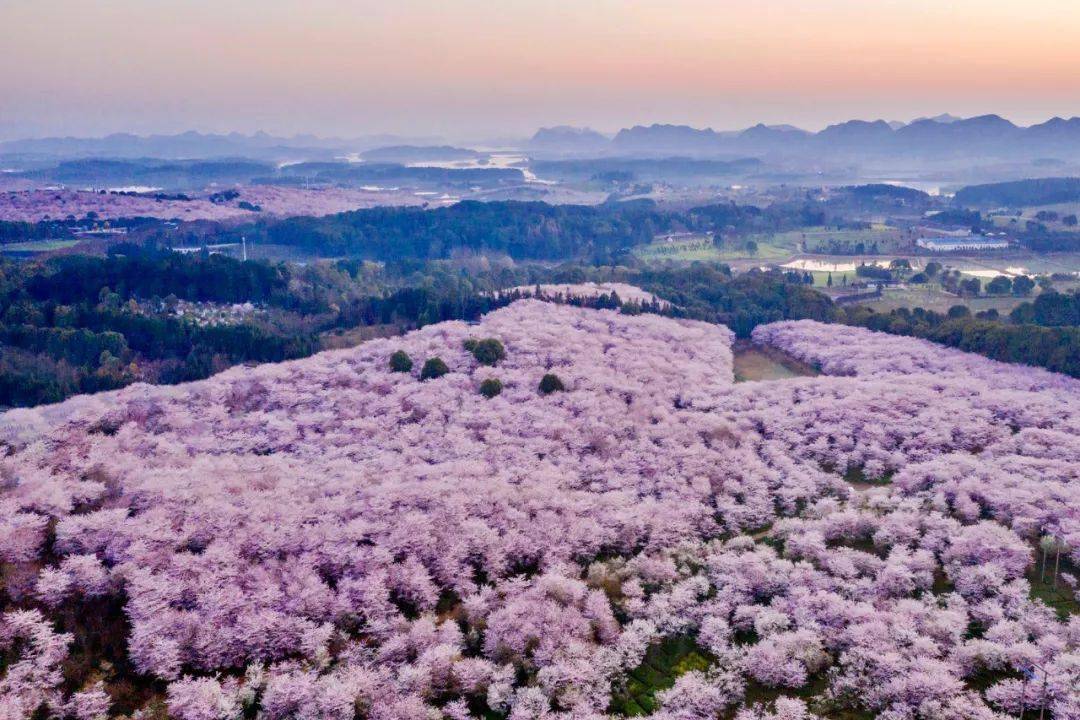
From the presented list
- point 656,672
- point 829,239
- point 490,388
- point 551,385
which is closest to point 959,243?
point 829,239

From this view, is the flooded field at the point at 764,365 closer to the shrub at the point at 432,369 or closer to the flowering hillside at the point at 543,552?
the flowering hillside at the point at 543,552

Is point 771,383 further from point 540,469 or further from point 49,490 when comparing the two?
point 49,490

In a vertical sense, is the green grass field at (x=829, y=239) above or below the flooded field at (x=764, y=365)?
above

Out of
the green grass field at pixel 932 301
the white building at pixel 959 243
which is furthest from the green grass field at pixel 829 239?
the green grass field at pixel 932 301

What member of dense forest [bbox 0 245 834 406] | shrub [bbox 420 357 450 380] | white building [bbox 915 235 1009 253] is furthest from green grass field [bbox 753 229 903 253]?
shrub [bbox 420 357 450 380]

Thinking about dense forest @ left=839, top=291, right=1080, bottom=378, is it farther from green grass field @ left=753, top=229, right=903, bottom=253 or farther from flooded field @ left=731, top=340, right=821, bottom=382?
green grass field @ left=753, top=229, right=903, bottom=253

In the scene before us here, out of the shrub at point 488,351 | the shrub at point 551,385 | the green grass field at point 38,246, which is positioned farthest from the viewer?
the green grass field at point 38,246
